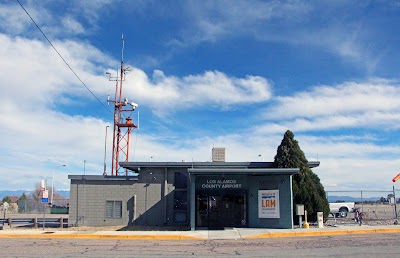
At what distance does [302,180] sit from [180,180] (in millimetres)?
7422

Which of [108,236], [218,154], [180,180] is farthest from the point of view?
[218,154]

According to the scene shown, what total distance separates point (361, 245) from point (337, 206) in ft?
80.7

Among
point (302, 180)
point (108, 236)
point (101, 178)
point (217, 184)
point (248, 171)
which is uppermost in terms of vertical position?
point (248, 171)

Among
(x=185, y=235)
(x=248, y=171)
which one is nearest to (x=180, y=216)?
(x=248, y=171)

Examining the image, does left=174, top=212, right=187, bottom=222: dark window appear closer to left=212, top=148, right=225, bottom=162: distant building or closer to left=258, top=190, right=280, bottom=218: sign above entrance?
left=212, top=148, right=225, bottom=162: distant building

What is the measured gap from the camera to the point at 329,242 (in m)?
16.9

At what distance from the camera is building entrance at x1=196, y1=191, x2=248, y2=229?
81.1 ft

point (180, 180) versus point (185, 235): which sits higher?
point (180, 180)

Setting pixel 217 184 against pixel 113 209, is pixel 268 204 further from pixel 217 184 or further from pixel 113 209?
pixel 113 209

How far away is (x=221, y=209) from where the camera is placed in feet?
81.6

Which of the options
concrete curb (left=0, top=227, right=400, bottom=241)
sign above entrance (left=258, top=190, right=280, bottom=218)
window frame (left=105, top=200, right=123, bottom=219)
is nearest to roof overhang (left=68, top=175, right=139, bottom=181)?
window frame (left=105, top=200, right=123, bottom=219)

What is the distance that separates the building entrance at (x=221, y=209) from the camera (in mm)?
24719

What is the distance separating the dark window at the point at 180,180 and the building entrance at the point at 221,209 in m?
2.55

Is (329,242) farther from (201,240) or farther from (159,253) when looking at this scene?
(159,253)
